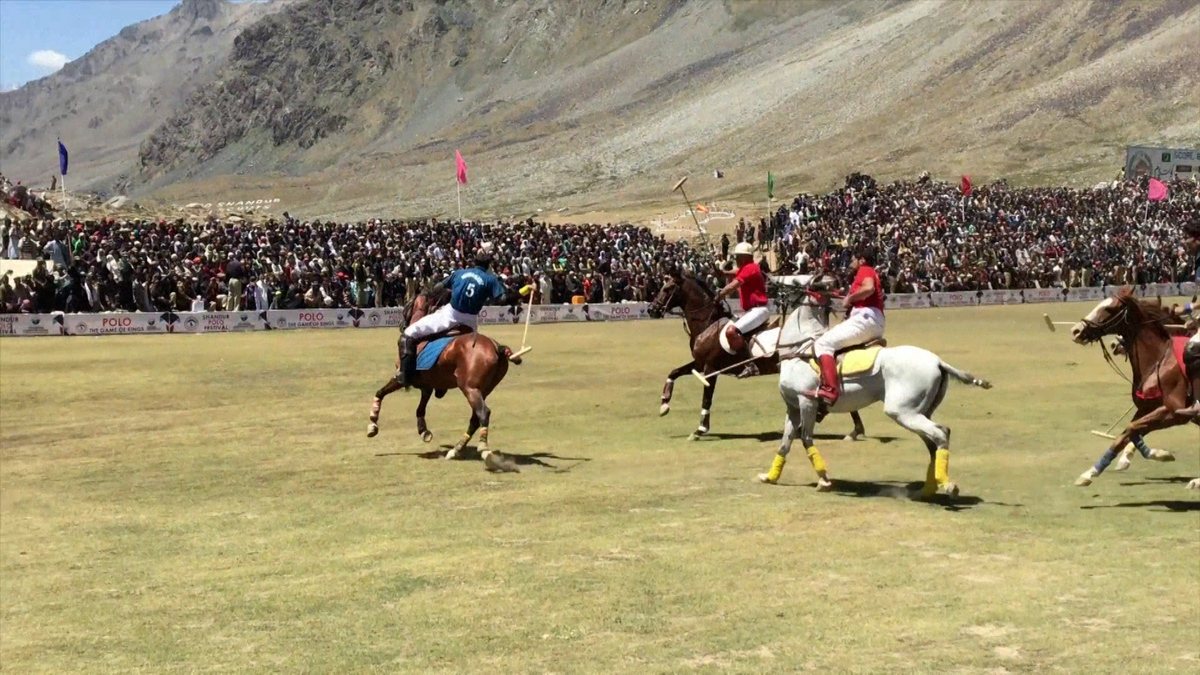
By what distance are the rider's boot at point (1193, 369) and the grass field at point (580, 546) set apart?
104 centimetres

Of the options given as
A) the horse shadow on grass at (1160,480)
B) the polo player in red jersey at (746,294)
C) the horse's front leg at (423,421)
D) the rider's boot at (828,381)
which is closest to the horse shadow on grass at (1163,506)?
the horse shadow on grass at (1160,480)

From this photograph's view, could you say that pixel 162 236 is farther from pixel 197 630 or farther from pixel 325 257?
pixel 197 630

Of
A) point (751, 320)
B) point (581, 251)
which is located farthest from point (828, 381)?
point (581, 251)

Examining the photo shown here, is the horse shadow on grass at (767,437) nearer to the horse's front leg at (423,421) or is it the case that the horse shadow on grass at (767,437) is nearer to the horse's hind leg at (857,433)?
the horse's hind leg at (857,433)

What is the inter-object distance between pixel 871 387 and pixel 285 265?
33189 millimetres

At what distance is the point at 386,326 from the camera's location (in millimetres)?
42281

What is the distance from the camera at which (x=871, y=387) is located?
1403cm

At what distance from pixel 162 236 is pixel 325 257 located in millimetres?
5625

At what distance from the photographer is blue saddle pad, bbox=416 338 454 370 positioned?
16.7 metres

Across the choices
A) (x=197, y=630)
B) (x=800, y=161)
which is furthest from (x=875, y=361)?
(x=800, y=161)

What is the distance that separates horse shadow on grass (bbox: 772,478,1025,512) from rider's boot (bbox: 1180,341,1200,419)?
6.92 feet

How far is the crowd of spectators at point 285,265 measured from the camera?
38938mm

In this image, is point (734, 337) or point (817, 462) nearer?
point (817, 462)

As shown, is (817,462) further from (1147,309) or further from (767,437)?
(767,437)
